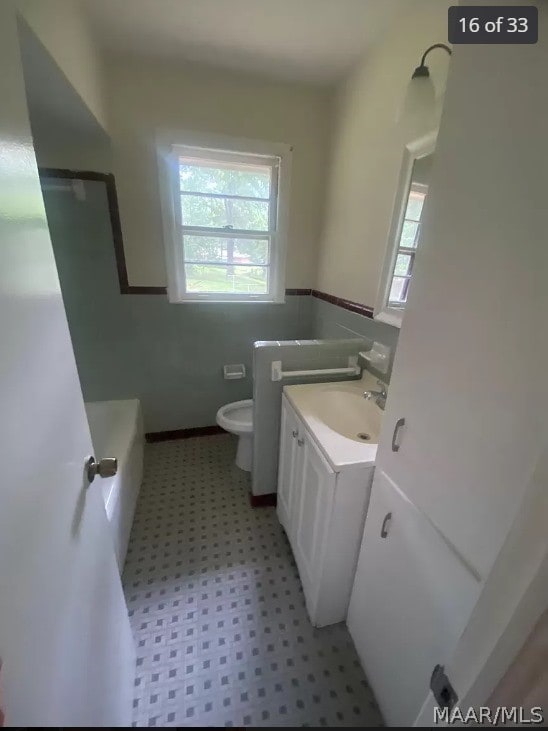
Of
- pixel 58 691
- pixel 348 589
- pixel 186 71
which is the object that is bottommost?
pixel 348 589

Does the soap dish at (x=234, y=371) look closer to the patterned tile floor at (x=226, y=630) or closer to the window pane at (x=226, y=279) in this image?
the window pane at (x=226, y=279)

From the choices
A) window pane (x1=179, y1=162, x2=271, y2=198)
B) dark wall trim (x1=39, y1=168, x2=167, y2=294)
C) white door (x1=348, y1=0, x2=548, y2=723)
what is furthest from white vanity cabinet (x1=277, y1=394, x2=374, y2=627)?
window pane (x1=179, y1=162, x2=271, y2=198)

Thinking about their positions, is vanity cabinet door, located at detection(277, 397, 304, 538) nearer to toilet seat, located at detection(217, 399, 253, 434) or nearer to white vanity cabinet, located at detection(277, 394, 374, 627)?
white vanity cabinet, located at detection(277, 394, 374, 627)

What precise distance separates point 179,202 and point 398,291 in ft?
4.97

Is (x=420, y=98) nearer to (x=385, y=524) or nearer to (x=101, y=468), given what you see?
(x=385, y=524)

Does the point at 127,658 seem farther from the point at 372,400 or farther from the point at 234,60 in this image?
the point at 234,60

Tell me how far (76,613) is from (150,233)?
78.3 inches

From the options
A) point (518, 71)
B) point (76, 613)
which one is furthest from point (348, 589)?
point (518, 71)

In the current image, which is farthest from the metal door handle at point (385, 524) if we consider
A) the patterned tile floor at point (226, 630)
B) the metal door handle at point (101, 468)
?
the metal door handle at point (101, 468)

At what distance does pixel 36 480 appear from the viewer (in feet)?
1.66

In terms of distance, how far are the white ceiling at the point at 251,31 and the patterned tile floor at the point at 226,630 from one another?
2477 mm

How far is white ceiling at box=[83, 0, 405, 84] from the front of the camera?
4.24 feet

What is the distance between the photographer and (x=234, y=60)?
1662 millimetres

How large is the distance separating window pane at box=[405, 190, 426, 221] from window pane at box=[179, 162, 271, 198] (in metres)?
1.10
